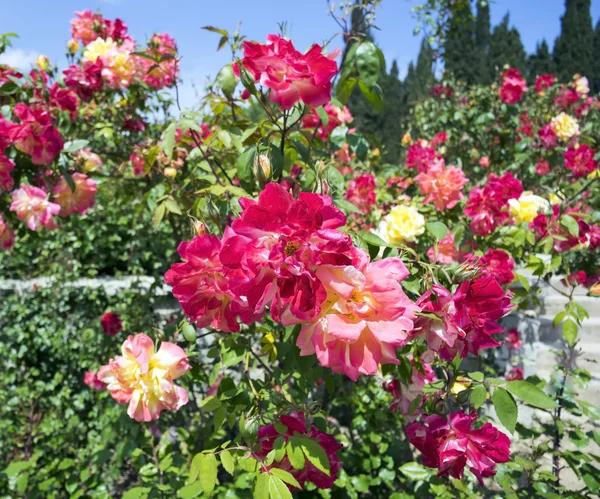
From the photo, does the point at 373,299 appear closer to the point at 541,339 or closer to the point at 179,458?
the point at 179,458

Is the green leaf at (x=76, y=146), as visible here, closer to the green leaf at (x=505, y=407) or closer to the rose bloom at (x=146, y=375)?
the rose bloom at (x=146, y=375)

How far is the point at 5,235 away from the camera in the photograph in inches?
64.9

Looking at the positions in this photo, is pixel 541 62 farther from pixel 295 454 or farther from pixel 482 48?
pixel 295 454

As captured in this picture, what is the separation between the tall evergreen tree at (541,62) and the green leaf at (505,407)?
98.5ft

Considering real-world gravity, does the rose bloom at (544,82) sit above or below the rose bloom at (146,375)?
above

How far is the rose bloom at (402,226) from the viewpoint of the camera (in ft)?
4.58

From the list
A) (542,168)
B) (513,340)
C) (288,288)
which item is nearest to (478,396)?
(288,288)

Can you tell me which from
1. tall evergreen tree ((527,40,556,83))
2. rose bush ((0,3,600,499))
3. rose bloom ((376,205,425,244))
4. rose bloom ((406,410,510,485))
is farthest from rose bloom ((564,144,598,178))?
tall evergreen tree ((527,40,556,83))

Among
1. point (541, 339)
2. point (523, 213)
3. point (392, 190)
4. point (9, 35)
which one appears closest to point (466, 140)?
point (541, 339)


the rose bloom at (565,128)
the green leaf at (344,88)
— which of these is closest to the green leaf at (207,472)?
the green leaf at (344,88)

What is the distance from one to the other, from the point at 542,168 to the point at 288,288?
3.66 meters

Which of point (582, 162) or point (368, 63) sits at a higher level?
point (582, 162)

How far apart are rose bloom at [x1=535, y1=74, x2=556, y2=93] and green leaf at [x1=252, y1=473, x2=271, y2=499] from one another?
16.1ft

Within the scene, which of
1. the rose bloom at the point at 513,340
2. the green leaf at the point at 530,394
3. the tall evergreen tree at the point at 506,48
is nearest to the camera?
the green leaf at the point at 530,394
